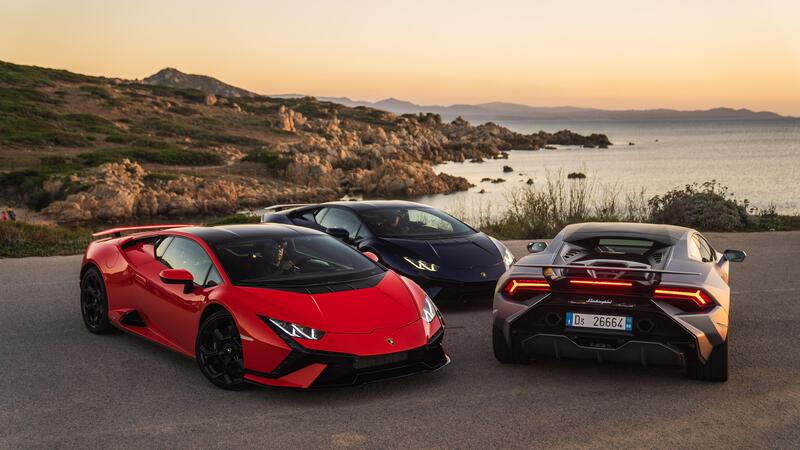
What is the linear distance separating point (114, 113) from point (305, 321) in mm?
86083

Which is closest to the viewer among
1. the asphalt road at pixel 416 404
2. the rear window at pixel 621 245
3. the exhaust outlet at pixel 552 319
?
the asphalt road at pixel 416 404

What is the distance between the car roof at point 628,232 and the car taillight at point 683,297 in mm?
990

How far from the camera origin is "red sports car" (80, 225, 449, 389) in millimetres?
6000

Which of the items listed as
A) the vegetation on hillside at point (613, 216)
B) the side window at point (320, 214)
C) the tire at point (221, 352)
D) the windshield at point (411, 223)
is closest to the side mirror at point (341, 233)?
the windshield at point (411, 223)

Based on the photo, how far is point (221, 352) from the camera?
6410mm

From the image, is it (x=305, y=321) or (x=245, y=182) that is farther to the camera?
(x=245, y=182)

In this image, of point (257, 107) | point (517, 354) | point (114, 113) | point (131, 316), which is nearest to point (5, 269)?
point (131, 316)

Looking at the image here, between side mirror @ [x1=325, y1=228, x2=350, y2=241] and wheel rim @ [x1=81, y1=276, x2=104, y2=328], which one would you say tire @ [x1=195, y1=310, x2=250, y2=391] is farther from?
side mirror @ [x1=325, y1=228, x2=350, y2=241]

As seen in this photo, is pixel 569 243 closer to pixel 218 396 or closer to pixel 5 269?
pixel 218 396

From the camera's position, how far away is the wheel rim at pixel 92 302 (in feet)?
27.5

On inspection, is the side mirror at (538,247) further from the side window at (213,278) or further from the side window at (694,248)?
the side window at (213,278)

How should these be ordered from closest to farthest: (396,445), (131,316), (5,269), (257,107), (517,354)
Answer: (396,445) → (517,354) → (131,316) → (5,269) → (257,107)

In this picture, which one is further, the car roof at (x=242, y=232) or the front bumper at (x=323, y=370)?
the car roof at (x=242, y=232)

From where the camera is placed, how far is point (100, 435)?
17.5ft
